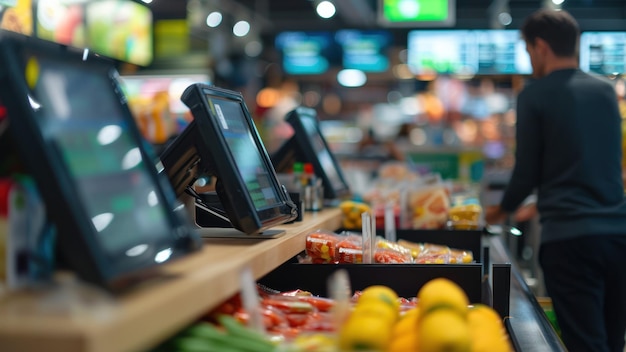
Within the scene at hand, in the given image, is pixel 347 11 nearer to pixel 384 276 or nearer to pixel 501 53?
pixel 501 53

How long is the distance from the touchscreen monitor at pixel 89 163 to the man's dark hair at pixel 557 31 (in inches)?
95.9

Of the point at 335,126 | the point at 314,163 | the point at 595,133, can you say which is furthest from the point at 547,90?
the point at 335,126

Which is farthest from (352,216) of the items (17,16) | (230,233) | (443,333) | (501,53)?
(501,53)

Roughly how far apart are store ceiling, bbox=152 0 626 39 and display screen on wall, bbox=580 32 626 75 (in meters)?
4.93

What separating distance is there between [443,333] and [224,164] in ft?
3.23

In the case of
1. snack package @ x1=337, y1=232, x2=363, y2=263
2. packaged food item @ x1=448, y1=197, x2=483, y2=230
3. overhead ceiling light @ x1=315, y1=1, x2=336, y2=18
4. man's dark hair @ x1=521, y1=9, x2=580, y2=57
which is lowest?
packaged food item @ x1=448, y1=197, x2=483, y2=230

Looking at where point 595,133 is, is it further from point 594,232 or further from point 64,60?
point 64,60

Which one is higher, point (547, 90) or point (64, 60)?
point (64, 60)

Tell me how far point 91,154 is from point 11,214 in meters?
0.18

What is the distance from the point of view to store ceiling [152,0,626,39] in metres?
14.3

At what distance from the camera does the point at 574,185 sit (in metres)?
3.39

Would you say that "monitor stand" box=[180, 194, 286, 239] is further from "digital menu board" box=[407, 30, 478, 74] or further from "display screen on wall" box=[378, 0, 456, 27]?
"digital menu board" box=[407, 30, 478, 74]

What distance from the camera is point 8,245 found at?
1383 millimetres

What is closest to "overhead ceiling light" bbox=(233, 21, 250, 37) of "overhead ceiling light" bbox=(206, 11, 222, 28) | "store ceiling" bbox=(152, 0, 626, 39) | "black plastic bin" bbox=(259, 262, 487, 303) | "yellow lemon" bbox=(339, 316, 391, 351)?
"store ceiling" bbox=(152, 0, 626, 39)
